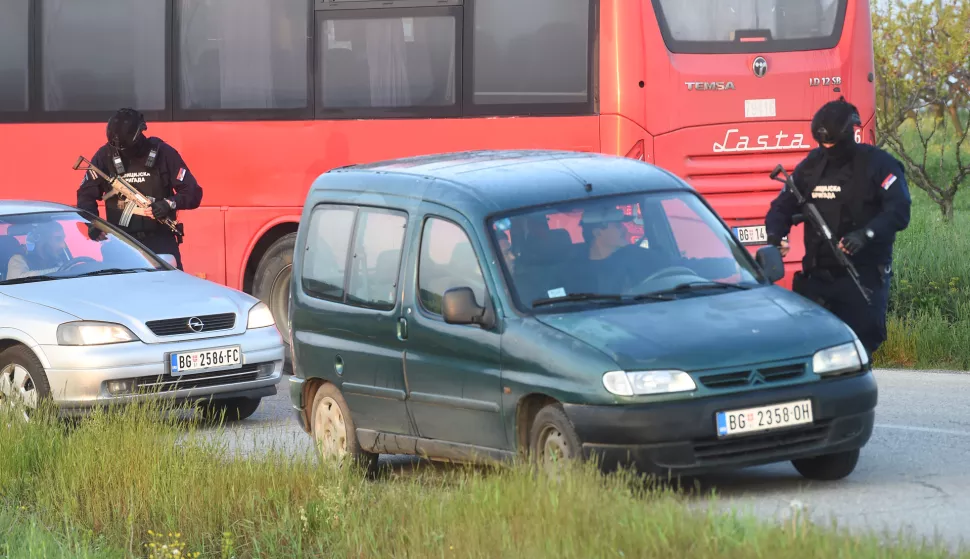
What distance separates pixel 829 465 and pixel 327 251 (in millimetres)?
3170

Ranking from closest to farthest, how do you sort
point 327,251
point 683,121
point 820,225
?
point 327,251 < point 820,225 < point 683,121

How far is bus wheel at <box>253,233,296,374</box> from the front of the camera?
50.6ft

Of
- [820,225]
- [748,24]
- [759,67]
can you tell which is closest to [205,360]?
[820,225]

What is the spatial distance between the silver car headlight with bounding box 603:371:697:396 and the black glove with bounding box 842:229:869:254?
277cm

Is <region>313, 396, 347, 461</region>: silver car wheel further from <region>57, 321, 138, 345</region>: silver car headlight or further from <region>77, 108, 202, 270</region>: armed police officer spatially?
<region>77, 108, 202, 270</region>: armed police officer

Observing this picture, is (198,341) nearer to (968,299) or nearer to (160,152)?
(160,152)

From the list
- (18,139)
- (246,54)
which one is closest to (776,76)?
(246,54)

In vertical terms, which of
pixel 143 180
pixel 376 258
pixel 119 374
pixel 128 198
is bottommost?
pixel 119 374

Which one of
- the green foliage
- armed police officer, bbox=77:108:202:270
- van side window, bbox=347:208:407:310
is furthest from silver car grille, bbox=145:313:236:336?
the green foliage

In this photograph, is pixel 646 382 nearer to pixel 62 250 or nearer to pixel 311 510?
pixel 311 510

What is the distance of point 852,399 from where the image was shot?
25.8ft

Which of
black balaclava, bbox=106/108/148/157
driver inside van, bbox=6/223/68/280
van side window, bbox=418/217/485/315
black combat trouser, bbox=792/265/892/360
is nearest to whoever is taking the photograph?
van side window, bbox=418/217/485/315

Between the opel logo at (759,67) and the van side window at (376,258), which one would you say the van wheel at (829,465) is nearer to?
the van side window at (376,258)

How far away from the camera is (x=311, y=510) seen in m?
7.67
